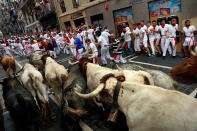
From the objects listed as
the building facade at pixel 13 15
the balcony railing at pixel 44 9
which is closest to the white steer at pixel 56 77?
the balcony railing at pixel 44 9

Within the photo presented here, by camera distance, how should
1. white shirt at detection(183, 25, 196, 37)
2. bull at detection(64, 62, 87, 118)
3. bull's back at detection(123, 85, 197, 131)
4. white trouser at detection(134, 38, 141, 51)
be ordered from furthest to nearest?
white trouser at detection(134, 38, 141, 51)
white shirt at detection(183, 25, 196, 37)
bull at detection(64, 62, 87, 118)
bull's back at detection(123, 85, 197, 131)

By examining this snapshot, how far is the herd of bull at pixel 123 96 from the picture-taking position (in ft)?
5.59

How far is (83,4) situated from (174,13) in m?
12.7

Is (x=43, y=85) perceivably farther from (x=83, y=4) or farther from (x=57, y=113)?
(x=83, y=4)

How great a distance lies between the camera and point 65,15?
80.3ft

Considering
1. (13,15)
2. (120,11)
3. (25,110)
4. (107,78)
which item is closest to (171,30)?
(107,78)

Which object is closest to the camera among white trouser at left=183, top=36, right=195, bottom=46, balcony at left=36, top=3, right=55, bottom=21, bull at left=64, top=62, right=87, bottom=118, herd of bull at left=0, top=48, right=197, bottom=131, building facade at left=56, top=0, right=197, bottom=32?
herd of bull at left=0, top=48, right=197, bottom=131

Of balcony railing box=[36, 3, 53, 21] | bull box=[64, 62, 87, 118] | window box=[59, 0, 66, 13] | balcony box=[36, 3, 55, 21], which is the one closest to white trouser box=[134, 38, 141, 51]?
bull box=[64, 62, 87, 118]

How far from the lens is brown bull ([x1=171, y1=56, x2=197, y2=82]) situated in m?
2.35

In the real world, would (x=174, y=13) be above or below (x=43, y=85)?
above

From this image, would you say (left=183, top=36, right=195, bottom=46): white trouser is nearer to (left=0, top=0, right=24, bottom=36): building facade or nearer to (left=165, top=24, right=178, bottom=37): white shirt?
(left=165, top=24, right=178, bottom=37): white shirt

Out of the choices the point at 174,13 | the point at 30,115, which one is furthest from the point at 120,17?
the point at 30,115

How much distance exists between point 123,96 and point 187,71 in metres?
1.22

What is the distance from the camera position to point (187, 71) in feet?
7.98
